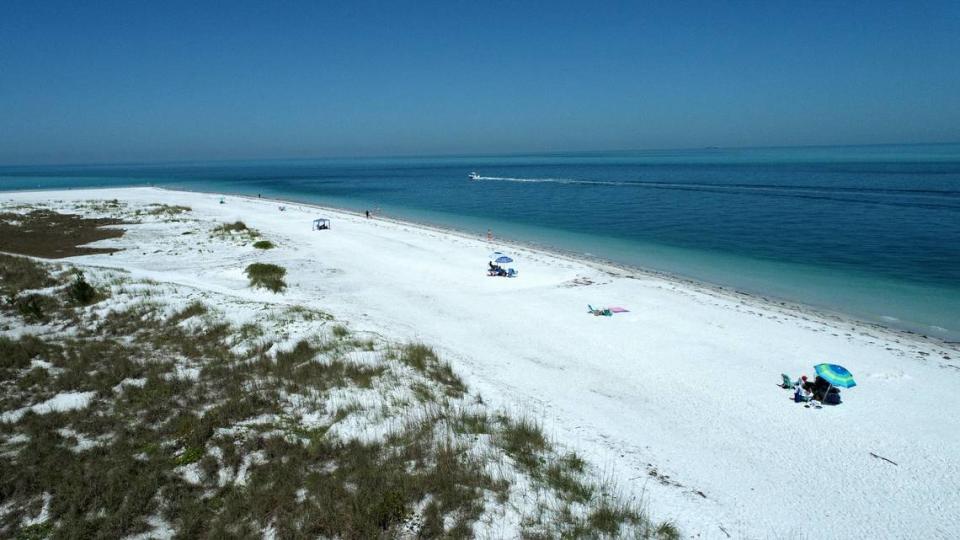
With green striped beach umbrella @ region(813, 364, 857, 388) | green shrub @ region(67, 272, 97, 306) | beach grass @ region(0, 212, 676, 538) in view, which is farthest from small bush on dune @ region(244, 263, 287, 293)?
green striped beach umbrella @ region(813, 364, 857, 388)

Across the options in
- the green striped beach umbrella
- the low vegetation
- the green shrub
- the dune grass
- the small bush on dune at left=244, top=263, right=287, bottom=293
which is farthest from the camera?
the low vegetation

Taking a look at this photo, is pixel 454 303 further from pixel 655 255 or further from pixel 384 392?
pixel 655 255

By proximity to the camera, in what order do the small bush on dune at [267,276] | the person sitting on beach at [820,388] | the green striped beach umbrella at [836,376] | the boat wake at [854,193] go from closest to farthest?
the green striped beach umbrella at [836,376], the person sitting on beach at [820,388], the small bush on dune at [267,276], the boat wake at [854,193]

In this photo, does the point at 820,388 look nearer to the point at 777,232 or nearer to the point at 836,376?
the point at 836,376

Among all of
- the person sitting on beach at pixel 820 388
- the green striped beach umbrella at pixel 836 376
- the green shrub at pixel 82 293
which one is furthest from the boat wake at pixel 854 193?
the green shrub at pixel 82 293

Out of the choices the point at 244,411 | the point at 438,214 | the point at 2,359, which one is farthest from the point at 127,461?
the point at 438,214

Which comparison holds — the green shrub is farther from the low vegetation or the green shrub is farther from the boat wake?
the boat wake

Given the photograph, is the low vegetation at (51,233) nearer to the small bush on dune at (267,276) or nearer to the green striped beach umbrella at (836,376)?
the small bush on dune at (267,276)
